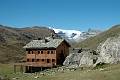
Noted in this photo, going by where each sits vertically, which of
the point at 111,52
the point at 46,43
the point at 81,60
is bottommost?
the point at 81,60

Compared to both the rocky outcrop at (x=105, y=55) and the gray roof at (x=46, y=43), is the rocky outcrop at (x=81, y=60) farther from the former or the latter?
the gray roof at (x=46, y=43)

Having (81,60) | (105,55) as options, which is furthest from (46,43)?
(105,55)

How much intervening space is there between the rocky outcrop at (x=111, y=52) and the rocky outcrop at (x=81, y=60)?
290cm

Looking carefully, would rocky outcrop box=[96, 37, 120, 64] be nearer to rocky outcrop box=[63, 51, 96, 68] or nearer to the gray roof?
rocky outcrop box=[63, 51, 96, 68]

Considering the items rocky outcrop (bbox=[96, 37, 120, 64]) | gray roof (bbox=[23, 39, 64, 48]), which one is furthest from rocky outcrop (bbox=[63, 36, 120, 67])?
gray roof (bbox=[23, 39, 64, 48])

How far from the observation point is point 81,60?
7625 cm

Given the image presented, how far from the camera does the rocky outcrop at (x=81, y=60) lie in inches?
→ 2885

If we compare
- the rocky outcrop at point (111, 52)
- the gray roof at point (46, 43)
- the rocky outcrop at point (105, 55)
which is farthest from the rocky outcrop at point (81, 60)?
the gray roof at point (46, 43)

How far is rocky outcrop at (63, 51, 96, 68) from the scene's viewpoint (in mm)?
73287

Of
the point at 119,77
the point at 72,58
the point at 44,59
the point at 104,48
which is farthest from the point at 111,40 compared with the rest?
the point at 44,59

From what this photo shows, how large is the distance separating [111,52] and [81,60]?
401 inches

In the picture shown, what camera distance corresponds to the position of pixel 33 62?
318 ft

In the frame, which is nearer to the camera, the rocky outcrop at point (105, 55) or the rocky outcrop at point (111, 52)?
the rocky outcrop at point (111, 52)

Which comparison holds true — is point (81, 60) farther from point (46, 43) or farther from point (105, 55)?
point (46, 43)
